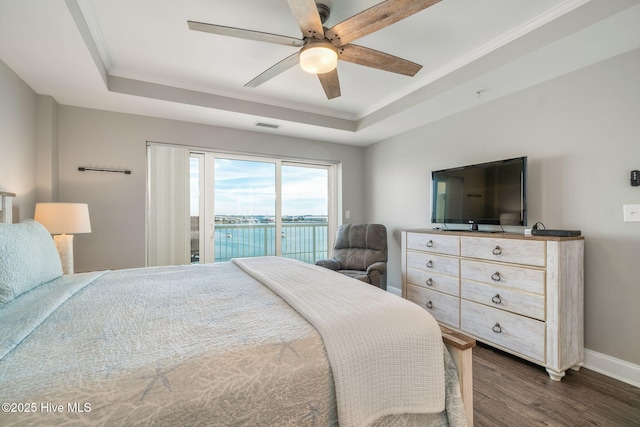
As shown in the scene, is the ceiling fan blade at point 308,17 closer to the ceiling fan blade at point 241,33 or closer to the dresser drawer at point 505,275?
the ceiling fan blade at point 241,33

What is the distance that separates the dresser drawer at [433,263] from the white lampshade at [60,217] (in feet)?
10.5

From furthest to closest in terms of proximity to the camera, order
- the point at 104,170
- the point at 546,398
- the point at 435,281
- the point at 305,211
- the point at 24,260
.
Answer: the point at 305,211 → the point at 104,170 → the point at 435,281 → the point at 546,398 → the point at 24,260

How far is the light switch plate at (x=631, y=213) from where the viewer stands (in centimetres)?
193

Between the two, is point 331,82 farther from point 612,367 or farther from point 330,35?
point 612,367

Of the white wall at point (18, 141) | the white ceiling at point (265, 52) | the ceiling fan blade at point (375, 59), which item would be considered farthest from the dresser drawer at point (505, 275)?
the white wall at point (18, 141)

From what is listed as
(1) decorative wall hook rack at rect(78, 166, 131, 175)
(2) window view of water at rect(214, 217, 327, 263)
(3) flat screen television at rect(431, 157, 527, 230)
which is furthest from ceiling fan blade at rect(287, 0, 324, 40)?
(2) window view of water at rect(214, 217, 327, 263)

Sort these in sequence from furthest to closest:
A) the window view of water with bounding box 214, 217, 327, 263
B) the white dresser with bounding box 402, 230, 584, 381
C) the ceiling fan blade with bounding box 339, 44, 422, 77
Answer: the window view of water with bounding box 214, 217, 327, 263 < the white dresser with bounding box 402, 230, 584, 381 < the ceiling fan blade with bounding box 339, 44, 422, 77

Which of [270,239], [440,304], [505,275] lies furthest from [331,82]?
[270,239]

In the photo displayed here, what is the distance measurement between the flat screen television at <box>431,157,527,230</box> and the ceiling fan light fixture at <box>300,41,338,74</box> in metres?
1.80

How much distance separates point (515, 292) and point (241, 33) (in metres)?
2.67

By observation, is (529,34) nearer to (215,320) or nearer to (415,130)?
(415,130)

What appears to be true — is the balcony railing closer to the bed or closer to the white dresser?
the white dresser

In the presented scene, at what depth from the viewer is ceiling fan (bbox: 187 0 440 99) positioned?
4.84ft

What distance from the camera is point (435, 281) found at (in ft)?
9.25
